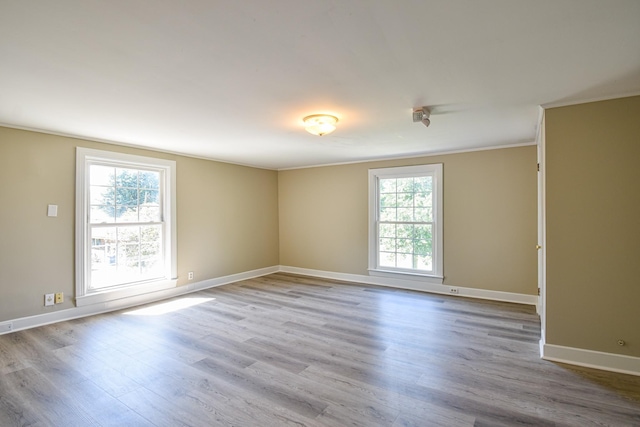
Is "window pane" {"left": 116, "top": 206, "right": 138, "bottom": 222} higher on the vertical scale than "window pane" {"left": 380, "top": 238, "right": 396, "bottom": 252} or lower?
higher

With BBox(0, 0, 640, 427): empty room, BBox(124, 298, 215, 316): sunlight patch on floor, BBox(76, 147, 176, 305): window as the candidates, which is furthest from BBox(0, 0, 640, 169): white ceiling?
BBox(124, 298, 215, 316): sunlight patch on floor

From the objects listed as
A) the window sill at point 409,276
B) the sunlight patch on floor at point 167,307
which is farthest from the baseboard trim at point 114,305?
the window sill at point 409,276

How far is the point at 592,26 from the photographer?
1629 millimetres

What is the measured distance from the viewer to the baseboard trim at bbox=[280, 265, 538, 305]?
4.57 metres

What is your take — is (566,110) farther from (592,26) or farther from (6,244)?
(6,244)

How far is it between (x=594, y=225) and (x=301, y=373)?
276 centimetres

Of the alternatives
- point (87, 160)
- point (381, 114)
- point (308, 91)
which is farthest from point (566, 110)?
point (87, 160)

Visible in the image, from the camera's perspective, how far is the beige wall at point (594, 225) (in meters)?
2.57

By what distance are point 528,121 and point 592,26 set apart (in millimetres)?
1955

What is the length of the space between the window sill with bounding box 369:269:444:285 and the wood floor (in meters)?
0.95

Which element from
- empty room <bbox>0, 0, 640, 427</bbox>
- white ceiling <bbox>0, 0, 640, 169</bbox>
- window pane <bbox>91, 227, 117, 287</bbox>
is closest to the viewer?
white ceiling <bbox>0, 0, 640, 169</bbox>

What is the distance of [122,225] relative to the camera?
4480 mm

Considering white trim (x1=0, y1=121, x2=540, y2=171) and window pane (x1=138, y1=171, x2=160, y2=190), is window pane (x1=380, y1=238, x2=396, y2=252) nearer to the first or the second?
white trim (x1=0, y1=121, x2=540, y2=171)

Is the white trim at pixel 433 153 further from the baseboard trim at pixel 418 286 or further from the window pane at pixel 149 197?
the window pane at pixel 149 197
